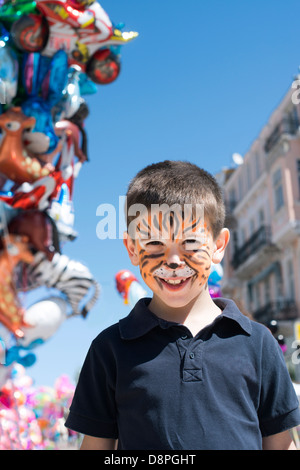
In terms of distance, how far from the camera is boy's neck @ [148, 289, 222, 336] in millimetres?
1560

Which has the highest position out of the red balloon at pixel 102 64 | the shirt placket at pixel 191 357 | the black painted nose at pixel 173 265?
the red balloon at pixel 102 64

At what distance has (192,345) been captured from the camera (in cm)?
146

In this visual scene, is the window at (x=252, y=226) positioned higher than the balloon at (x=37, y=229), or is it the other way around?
the window at (x=252, y=226)

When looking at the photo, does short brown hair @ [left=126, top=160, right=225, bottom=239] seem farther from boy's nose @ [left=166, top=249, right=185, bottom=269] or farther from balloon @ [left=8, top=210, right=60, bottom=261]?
balloon @ [left=8, top=210, right=60, bottom=261]

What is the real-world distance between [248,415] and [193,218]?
533 millimetres

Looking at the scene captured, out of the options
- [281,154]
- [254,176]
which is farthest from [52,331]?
[254,176]

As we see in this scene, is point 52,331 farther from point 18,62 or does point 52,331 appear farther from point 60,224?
point 18,62

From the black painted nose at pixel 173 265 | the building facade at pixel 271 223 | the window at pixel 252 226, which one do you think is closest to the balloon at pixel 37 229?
the black painted nose at pixel 173 265

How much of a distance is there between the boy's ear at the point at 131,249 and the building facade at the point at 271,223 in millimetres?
17867

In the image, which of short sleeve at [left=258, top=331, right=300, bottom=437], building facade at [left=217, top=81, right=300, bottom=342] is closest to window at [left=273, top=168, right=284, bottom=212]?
building facade at [left=217, top=81, right=300, bottom=342]

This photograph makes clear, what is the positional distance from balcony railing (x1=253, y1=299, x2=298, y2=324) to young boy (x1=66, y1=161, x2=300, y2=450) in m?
17.5

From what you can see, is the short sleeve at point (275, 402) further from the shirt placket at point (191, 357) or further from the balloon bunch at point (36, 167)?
→ the balloon bunch at point (36, 167)

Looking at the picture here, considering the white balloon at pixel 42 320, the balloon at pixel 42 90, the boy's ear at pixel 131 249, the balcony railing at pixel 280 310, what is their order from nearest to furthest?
the boy's ear at pixel 131 249
the white balloon at pixel 42 320
the balloon at pixel 42 90
the balcony railing at pixel 280 310

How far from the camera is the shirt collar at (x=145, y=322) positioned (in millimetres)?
1523
